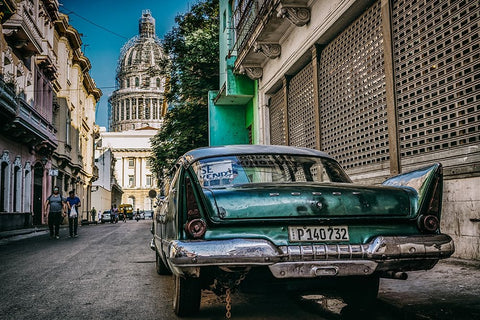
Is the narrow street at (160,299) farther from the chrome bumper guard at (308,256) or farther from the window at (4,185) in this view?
the window at (4,185)

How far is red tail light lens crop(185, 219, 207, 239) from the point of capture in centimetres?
336

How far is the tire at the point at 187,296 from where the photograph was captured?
3891 millimetres

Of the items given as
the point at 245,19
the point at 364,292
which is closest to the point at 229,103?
the point at 245,19

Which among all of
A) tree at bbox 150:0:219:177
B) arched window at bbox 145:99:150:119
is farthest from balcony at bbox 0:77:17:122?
arched window at bbox 145:99:150:119

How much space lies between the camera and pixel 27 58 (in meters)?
24.5

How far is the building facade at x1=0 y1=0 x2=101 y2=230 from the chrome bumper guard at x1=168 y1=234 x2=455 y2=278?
58.4ft

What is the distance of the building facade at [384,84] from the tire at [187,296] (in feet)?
A: 12.2

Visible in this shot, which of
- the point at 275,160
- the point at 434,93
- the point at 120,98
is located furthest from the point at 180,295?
the point at 120,98

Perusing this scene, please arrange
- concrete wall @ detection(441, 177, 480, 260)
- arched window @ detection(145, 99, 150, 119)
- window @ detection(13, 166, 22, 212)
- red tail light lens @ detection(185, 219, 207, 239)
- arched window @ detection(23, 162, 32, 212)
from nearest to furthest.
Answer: red tail light lens @ detection(185, 219, 207, 239) → concrete wall @ detection(441, 177, 480, 260) → window @ detection(13, 166, 22, 212) → arched window @ detection(23, 162, 32, 212) → arched window @ detection(145, 99, 150, 119)

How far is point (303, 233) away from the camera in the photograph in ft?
11.2

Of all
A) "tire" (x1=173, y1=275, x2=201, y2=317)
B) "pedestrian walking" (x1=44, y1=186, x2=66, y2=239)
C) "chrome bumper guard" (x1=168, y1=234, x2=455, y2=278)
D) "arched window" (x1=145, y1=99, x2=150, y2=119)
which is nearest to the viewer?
"chrome bumper guard" (x1=168, y1=234, x2=455, y2=278)

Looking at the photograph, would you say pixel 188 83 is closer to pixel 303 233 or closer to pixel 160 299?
pixel 160 299

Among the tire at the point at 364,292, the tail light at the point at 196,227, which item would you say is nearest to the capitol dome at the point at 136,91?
the tire at the point at 364,292

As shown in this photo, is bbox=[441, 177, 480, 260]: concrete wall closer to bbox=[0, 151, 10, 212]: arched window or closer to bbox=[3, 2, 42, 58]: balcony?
bbox=[0, 151, 10, 212]: arched window
